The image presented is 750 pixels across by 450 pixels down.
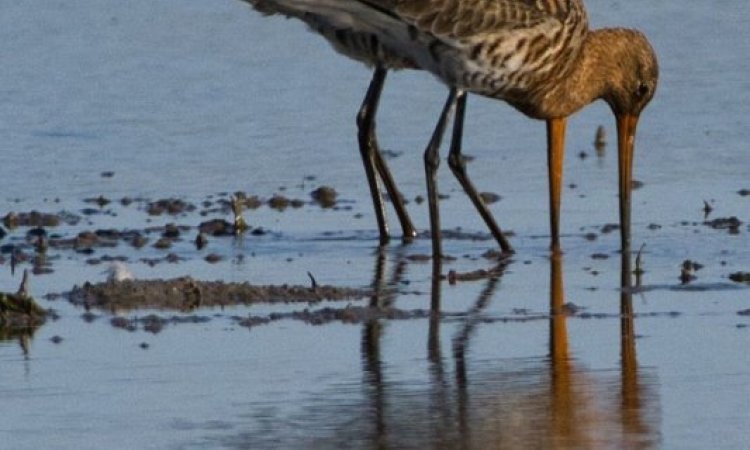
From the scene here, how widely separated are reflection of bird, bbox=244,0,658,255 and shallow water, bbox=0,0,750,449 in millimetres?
539

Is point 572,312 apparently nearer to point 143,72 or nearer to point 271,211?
point 271,211

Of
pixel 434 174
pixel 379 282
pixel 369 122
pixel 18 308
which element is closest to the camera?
pixel 18 308

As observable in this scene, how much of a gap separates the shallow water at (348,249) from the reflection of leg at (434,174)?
15 cm

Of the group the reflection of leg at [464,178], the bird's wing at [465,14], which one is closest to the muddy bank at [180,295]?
the reflection of leg at [464,178]

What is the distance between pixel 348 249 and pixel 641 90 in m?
1.82

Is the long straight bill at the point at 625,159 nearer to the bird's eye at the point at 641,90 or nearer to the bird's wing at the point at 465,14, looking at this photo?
the bird's eye at the point at 641,90

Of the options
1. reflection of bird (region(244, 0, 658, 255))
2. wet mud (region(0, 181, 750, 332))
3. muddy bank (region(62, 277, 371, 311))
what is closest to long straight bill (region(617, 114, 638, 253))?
reflection of bird (region(244, 0, 658, 255))

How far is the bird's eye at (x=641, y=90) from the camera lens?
11.7 metres

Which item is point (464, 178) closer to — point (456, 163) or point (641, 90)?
point (456, 163)

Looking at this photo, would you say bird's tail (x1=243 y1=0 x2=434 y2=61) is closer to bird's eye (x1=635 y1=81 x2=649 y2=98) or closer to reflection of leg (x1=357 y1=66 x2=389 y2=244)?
reflection of leg (x1=357 y1=66 x2=389 y2=244)

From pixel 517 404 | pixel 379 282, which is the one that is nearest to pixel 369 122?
pixel 379 282

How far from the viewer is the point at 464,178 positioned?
1141 centimetres

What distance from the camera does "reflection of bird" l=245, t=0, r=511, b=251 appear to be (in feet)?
36.4

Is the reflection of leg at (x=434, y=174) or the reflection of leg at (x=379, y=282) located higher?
the reflection of leg at (x=434, y=174)
